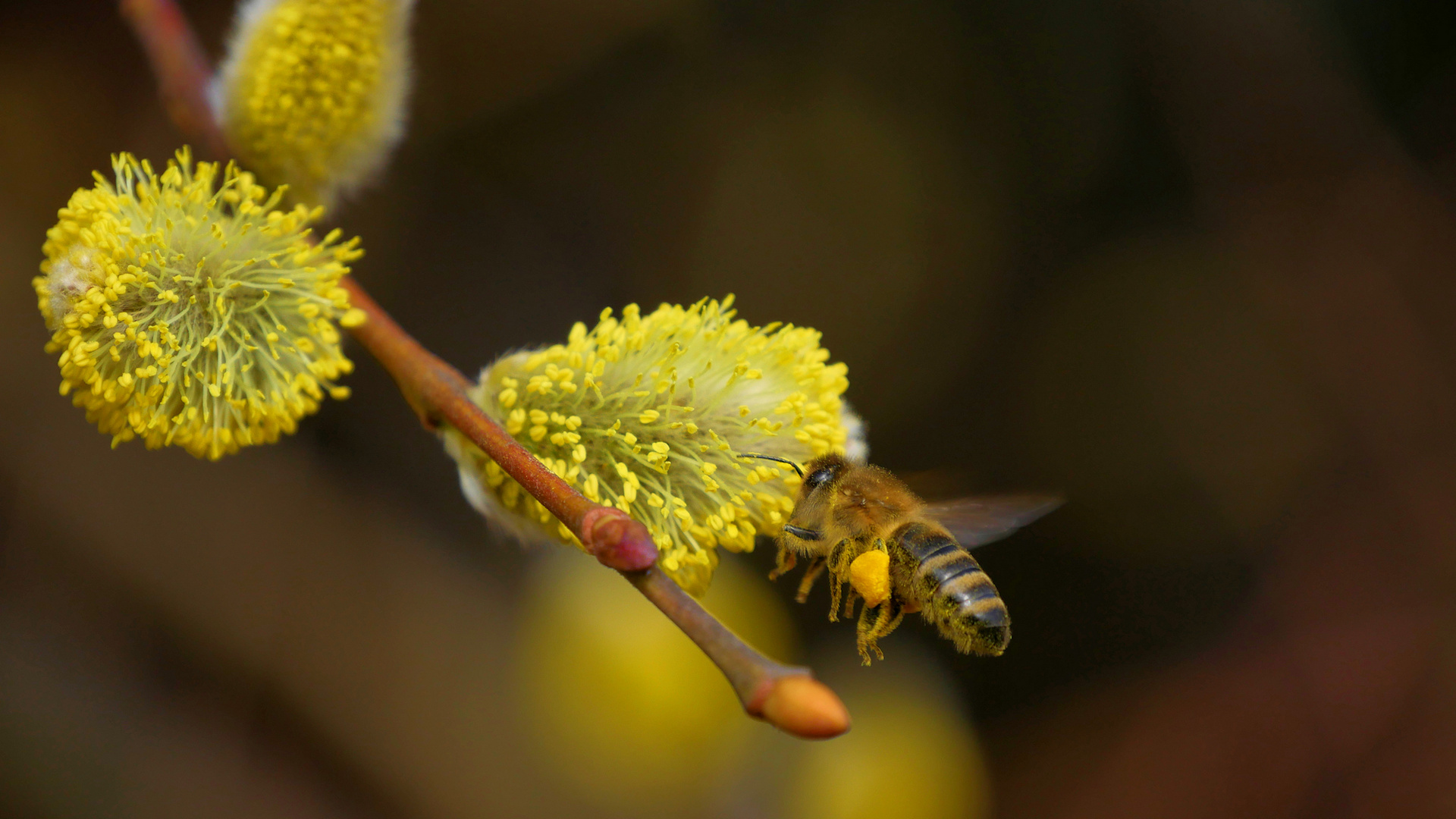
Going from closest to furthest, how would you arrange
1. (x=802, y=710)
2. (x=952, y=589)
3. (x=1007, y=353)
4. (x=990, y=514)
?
(x=802, y=710)
(x=952, y=589)
(x=990, y=514)
(x=1007, y=353)

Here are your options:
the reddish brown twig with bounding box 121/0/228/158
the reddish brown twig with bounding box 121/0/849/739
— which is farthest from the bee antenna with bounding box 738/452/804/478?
the reddish brown twig with bounding box 121/0/228/158

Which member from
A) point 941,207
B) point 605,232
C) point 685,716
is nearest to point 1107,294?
point 941,207

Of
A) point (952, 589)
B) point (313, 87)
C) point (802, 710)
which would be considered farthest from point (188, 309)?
point (952, 589)

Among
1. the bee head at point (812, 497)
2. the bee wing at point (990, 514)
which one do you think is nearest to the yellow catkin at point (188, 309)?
the bee head at point (812, 497)

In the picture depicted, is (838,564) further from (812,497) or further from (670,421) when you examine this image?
(670,421)

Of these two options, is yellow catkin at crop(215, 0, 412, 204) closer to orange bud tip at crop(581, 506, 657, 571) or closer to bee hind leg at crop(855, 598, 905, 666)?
orange bud tip at crop(581, 506, 657, 571)

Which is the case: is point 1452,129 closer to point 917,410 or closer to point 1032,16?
point 1032,16
